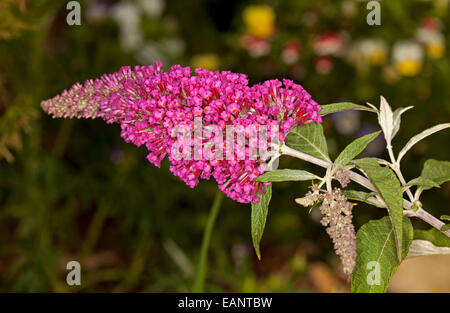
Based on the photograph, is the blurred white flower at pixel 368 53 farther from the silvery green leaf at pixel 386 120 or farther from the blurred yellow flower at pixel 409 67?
the silvery green leaf at pixel 386 120

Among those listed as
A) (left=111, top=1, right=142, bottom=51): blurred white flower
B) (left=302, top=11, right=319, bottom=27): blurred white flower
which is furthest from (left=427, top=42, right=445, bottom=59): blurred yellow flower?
(left=111, top=1, right=142, bottom=51): blurred white flower

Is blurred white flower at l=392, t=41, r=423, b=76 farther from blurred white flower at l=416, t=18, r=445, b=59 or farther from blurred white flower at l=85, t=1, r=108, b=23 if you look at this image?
blurred white flower at l=85, t=1, r=108, b=23

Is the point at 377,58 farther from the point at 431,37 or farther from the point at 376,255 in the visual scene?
the point at 376,255

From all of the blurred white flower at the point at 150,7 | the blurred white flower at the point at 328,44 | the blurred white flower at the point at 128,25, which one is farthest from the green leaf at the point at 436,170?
the blurred white flower at the point at 150,7

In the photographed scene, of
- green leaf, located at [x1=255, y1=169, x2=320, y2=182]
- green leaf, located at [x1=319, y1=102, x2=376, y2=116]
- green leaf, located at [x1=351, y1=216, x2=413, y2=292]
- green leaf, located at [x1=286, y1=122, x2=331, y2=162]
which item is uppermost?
green leaf, located at [x1=319, y1=102, x2=376, y2=116]

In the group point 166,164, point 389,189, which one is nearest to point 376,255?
point 389,189

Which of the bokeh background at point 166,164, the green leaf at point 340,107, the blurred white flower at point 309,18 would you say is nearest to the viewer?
the green leaf at point 340,107
